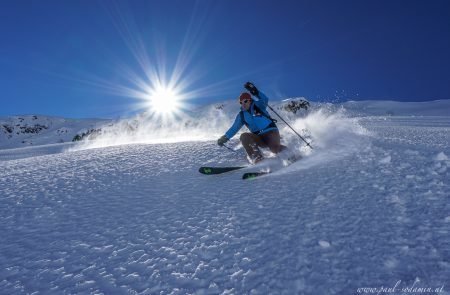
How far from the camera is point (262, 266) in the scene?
1990 mm

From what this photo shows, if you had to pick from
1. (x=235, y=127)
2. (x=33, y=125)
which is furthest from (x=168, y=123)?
(x=33, y=125)

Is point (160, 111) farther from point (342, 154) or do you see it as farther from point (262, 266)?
point (262, 266)

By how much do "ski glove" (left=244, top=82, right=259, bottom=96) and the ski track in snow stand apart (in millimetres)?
3092

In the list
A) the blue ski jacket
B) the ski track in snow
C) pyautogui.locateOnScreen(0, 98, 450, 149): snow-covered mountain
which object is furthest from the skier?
pyautogui.locateOnScreen(0, 98, 450, 149): snow-covered mountain

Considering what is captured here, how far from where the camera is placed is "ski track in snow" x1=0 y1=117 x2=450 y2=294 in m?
1.88

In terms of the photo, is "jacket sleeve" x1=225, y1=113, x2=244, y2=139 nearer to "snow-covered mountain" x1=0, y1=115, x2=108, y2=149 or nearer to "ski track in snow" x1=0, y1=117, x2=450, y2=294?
"ski track in snow" x1=0, y1=117, x2=450, y2=294

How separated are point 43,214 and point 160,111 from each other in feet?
85.5

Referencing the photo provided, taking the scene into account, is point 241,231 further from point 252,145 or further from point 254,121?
point 254,121

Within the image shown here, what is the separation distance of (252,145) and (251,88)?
1790 millimetres

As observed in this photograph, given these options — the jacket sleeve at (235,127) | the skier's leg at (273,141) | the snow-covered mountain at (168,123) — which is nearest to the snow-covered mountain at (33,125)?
the snow-covered mountain at (168,123)

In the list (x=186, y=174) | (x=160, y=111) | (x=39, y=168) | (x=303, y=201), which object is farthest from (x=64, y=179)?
(x=160, y=111)

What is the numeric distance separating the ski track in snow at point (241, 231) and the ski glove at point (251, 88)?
122 inches

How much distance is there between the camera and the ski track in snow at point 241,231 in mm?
1876

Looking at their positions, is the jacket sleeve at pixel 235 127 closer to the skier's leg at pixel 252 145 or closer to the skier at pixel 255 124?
the skier at pixel 255 124
